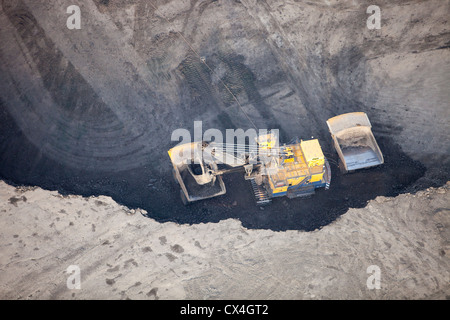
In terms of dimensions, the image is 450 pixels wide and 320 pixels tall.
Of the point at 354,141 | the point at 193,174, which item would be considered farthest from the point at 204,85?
the point at 354,141

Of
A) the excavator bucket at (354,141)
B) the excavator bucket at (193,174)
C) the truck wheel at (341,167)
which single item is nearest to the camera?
the excavator bucket at (193,174)

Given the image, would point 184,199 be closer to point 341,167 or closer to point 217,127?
point 217,127

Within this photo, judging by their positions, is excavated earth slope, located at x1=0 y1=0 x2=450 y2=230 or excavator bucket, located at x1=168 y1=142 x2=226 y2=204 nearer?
excavator bucket, located at x1=168 y1=142 x2=226 y2=204

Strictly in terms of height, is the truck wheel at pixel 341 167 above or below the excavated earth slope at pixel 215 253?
above

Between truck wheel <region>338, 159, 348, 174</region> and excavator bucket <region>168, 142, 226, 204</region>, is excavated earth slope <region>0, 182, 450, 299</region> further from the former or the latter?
truck wheel <region>338, 159, 348, 174</region>

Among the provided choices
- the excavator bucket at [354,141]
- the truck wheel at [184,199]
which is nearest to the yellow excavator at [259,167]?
the truck wheel at [184,199]

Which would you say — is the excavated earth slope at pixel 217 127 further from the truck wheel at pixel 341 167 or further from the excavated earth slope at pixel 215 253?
the truck wheel at pixel 341 167

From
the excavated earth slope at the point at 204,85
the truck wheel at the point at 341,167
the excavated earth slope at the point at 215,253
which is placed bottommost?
the excavated earth slope at the point at 215,253

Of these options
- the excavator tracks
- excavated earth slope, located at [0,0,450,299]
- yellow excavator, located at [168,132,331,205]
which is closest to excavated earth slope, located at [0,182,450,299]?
excavated earth slope, located at [0,0,450,299]
